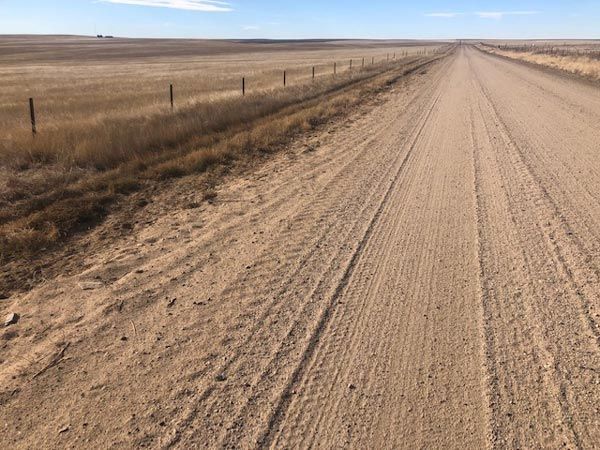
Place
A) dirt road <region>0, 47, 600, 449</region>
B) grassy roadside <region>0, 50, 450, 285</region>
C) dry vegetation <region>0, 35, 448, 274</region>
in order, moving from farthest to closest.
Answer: dry vegetation <region>0, 35, 448, 274</region>, grassy roadside <region>0, 50, 450, 285</region>, dirt road <region>0, 47, 600, 449</region>

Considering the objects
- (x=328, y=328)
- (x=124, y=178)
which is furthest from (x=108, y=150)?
(x=328, y=328)

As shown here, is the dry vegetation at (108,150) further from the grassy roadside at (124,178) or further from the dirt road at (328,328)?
the dirt road at (328,328)

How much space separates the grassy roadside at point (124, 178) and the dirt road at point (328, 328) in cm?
85

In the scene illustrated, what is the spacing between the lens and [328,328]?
12.0ft

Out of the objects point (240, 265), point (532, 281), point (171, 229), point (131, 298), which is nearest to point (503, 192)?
point (532, 281)

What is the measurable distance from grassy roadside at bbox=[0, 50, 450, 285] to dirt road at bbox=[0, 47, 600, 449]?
0.85 m

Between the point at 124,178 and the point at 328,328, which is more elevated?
the point at 124,178

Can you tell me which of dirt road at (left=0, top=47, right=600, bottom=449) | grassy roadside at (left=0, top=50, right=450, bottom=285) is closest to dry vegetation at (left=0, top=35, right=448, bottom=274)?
grassy roadside at (left=0, top=50, right=450, bottom=285)

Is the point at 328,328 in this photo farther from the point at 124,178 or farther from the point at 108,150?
the point at 108,150

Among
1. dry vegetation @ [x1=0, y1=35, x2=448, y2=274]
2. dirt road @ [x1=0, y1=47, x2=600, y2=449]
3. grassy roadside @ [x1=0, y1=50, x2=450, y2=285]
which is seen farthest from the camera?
dry vegetation @ [x1=0, y1=35, x2=448, y2=274]

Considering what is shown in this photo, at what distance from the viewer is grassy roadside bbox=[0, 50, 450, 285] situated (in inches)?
219

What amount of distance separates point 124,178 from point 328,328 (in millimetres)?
5683

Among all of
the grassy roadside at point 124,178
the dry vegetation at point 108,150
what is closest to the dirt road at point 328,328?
the grassy roadside at point 124,178

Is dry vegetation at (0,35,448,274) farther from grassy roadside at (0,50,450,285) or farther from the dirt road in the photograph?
the dirt road
